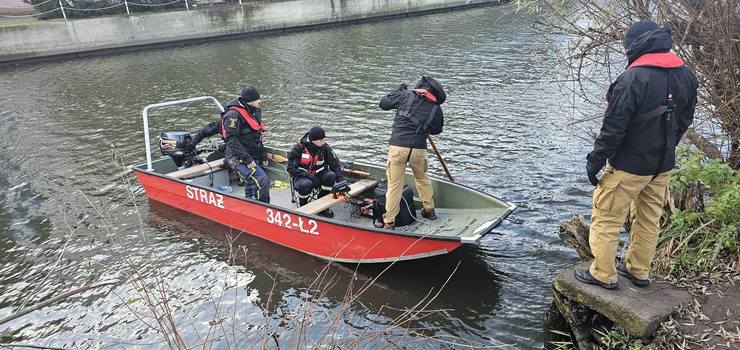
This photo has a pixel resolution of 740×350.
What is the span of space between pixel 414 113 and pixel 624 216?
2.77 meters

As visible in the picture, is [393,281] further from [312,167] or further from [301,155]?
[301,155]

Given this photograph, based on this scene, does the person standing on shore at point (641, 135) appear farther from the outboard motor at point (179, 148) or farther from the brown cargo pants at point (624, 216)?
the outboard motor at point (179, 148)

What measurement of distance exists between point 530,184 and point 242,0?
2410 cm

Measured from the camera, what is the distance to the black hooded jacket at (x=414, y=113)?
20.7 ft

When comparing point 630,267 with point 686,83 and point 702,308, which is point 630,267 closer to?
point 702,308

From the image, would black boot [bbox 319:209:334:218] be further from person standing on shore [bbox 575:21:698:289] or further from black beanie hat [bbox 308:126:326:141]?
person standing on shore [bbox 575:21:698:289]

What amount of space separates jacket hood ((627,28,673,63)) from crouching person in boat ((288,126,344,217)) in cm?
427

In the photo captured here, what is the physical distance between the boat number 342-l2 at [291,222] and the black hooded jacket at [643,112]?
386cm

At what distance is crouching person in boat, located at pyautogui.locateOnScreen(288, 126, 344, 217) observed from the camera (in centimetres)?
737

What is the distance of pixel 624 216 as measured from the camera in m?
4.33

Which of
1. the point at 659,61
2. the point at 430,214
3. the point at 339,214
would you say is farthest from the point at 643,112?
the point at 339,214

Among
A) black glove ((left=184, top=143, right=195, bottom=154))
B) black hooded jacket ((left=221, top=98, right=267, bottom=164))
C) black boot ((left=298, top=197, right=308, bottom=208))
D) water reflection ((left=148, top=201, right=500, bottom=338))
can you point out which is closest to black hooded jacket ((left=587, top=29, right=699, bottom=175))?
water reflection ((left=148, top=201, right=500, bottom=338))

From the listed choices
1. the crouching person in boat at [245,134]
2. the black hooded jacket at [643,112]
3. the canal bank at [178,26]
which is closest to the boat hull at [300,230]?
the crouching person in boat at [245,134]

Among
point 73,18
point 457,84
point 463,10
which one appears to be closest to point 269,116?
point 457,84
